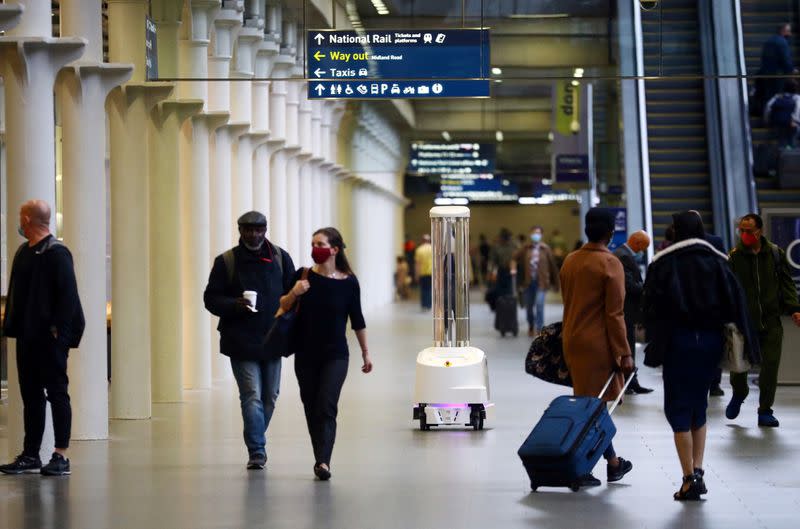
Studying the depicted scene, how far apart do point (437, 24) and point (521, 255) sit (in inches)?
471

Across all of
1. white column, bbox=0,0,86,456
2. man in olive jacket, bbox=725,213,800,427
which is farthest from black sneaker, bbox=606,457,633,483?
white column, bbox=0,0,86,456

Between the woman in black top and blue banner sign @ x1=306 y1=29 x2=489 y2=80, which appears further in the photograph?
blue banner sign @ x1=306 y1=29 x2=489 y2=80

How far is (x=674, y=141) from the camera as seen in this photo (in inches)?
1019

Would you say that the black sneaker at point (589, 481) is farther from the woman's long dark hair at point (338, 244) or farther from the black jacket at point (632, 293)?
the black jacket at point (632, 293)

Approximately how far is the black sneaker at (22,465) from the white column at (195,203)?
22.3 feet

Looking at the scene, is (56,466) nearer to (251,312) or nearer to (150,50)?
(251,312)

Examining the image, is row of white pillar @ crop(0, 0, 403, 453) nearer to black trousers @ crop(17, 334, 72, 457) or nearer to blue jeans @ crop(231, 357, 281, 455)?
black trousers @ crop(17, 334, 72, 457)

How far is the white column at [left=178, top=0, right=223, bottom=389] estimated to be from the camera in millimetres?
16953

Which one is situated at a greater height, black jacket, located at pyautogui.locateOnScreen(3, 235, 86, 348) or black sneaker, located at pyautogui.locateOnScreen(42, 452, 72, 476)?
black jacket, located at pyautogui.locateOnScreen(3, 235, 86, 348)

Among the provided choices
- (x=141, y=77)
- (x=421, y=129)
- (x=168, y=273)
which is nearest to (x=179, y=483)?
(x=141, y=77)

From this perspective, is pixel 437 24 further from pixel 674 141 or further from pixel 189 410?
pixel 674 141

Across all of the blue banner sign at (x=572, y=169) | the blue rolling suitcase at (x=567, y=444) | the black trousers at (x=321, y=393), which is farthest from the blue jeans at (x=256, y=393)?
the blue banner sign at (x=572, y=169)

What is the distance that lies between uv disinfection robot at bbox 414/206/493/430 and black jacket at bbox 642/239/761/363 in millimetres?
4024

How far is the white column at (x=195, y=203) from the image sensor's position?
55.6ft
